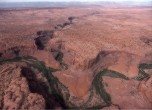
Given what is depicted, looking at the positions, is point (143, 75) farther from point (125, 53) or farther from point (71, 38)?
point (71, 38)

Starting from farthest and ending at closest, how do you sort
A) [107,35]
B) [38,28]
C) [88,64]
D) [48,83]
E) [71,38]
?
1. [38,28]
2. [107,35]
3. [71,38]
4. [88,64]
5. [48,83]

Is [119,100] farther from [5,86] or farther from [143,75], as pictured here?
[5,86]

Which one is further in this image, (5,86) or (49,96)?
(49,96)

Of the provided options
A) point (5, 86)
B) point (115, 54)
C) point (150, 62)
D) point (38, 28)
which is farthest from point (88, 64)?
point (38, 28)

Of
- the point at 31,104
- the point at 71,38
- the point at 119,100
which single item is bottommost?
the point at 119,100

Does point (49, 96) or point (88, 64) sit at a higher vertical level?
point (88, 64)

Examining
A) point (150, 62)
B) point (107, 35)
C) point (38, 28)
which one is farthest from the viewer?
point (38, 28)
